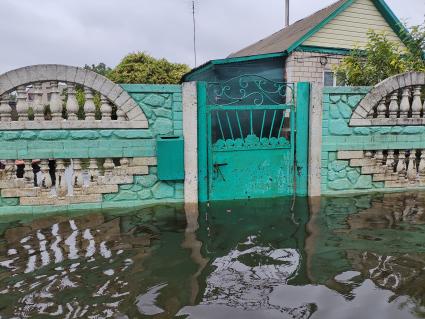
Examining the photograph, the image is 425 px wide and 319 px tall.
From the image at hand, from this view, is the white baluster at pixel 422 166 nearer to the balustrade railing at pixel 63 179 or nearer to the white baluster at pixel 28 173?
the balustrade railing at pixel 63 179

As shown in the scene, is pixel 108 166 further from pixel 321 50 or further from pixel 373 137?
pixel 321 50

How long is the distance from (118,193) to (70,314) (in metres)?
2.63

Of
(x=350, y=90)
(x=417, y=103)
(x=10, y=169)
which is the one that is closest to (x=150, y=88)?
(x=10, y=169)

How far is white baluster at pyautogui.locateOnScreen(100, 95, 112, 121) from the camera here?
4.84 m

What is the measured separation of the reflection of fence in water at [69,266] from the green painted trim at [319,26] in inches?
321

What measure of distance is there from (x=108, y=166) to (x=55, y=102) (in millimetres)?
1120

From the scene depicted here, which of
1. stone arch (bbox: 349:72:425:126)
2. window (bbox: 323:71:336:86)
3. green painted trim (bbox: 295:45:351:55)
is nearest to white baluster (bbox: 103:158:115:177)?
stone arch (bbox: 349:72:425:126)

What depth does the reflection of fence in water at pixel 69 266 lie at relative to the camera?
2.57 meters

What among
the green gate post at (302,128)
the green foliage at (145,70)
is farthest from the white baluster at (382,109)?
the green foliage at (145,70)

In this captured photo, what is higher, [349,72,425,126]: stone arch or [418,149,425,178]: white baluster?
[349,72,425,126]: stone arch

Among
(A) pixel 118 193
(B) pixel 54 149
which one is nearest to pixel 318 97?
(A) pixel 118 193

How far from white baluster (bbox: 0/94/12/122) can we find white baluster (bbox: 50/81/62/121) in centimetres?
55

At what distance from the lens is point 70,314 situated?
2.46m

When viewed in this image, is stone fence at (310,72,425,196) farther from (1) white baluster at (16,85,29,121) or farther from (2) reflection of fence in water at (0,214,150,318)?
(1) white baluster at (16,85,29,121)
